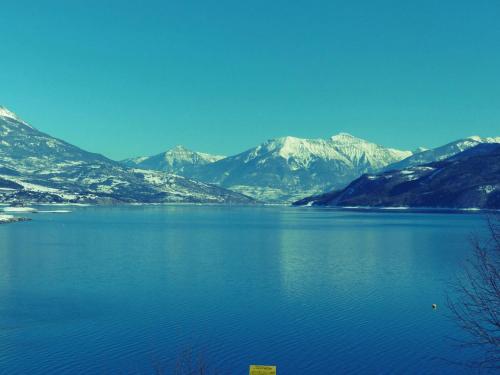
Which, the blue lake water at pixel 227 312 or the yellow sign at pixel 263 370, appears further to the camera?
the blue lake water at pixel 227 312

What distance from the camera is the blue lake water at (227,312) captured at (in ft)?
151

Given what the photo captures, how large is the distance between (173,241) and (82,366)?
117 m

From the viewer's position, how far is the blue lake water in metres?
46.1

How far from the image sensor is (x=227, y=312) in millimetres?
63312

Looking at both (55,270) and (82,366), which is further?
A: (55,270)

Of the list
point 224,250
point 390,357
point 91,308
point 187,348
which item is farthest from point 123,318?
point 224,250

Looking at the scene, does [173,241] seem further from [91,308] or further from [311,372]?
[311,372]

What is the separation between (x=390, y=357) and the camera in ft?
154

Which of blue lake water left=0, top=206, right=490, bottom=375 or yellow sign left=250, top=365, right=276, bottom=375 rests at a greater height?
yellow sign left=250, top=365, right=276, bottom=375

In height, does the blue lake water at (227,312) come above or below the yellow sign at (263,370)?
below

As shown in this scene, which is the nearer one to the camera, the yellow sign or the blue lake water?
the yellow sign

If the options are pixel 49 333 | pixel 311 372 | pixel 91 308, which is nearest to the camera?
pixel 311 372

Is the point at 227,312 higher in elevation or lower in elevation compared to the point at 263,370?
lower

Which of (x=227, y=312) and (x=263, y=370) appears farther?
(x=227, y=312)
